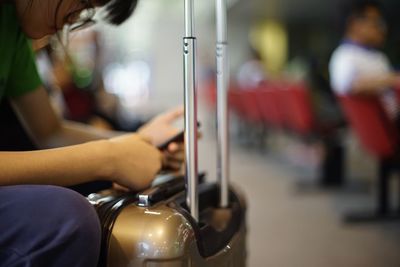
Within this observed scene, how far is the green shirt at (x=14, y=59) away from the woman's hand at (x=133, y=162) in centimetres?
23

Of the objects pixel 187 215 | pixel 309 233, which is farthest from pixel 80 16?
pixel 309 233

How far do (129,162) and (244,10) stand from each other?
10.4 metres

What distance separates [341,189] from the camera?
279 cm

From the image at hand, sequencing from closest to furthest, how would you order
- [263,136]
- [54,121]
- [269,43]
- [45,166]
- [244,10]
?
[45,166]
[54,121]
[263,136]
[244,10]
[269,43]

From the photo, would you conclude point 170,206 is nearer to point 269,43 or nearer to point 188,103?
point 188,103

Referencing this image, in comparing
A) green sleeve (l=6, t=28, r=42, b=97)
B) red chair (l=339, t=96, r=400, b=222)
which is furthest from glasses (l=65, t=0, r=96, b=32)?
red chair (l=339, t=96, r=400, b=222)

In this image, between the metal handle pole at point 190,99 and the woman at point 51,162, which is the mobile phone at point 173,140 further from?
the metal handle pole at point 190,99

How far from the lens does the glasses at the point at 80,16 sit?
746mm

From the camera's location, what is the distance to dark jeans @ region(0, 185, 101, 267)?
1.82 feet

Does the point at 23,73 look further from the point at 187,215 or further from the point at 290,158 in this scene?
the point at 290,158

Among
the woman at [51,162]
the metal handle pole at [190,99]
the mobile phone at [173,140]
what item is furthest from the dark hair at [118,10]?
the mobile phone at [173,140]

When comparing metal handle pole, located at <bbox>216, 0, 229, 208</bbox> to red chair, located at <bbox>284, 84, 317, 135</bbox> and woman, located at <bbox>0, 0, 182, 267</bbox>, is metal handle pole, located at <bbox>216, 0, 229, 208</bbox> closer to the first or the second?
woman, located at <bbox>0, 0, 182, 267</bbox>

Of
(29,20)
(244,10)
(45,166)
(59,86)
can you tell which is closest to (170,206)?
(45,166)

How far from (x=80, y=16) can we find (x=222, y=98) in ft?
0.96
